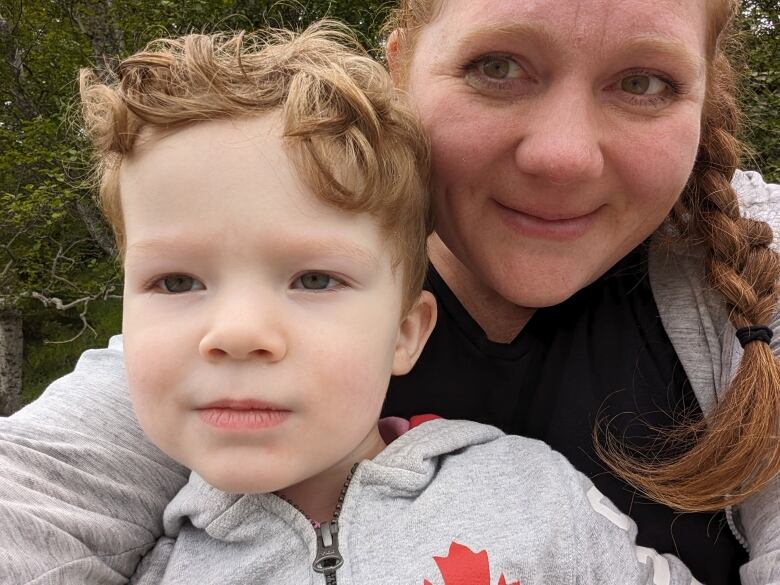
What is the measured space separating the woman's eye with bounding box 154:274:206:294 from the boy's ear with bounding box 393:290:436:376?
47cm

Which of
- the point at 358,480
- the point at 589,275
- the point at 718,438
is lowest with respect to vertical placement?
the point at 358,480

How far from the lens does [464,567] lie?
4.20 ft

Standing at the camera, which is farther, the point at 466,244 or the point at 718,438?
the point at 466,244

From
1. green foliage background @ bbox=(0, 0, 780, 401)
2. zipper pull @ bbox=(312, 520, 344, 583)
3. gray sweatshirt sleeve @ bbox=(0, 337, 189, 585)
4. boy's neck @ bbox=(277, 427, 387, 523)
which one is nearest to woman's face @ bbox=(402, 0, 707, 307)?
boy's neck @ bbox=(277, 427, 387, 523)

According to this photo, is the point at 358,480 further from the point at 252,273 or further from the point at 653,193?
the point at 653,193

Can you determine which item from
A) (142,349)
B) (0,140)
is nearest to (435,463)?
(142,349)

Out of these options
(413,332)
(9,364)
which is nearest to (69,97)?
(9,364)

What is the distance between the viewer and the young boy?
46.1 inches

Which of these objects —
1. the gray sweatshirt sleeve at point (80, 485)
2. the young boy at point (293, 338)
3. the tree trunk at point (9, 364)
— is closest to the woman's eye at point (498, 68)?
the young boy at point (293, 338)

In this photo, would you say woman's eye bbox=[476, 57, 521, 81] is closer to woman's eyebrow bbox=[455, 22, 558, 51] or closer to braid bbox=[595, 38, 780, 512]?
woman's eyebrow bbox=[455, 22, 558, 51]

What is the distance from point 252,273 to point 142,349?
254mm

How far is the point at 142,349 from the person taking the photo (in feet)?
3.95

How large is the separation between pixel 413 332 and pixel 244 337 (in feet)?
1.69

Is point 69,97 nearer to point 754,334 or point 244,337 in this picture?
point 244,337
